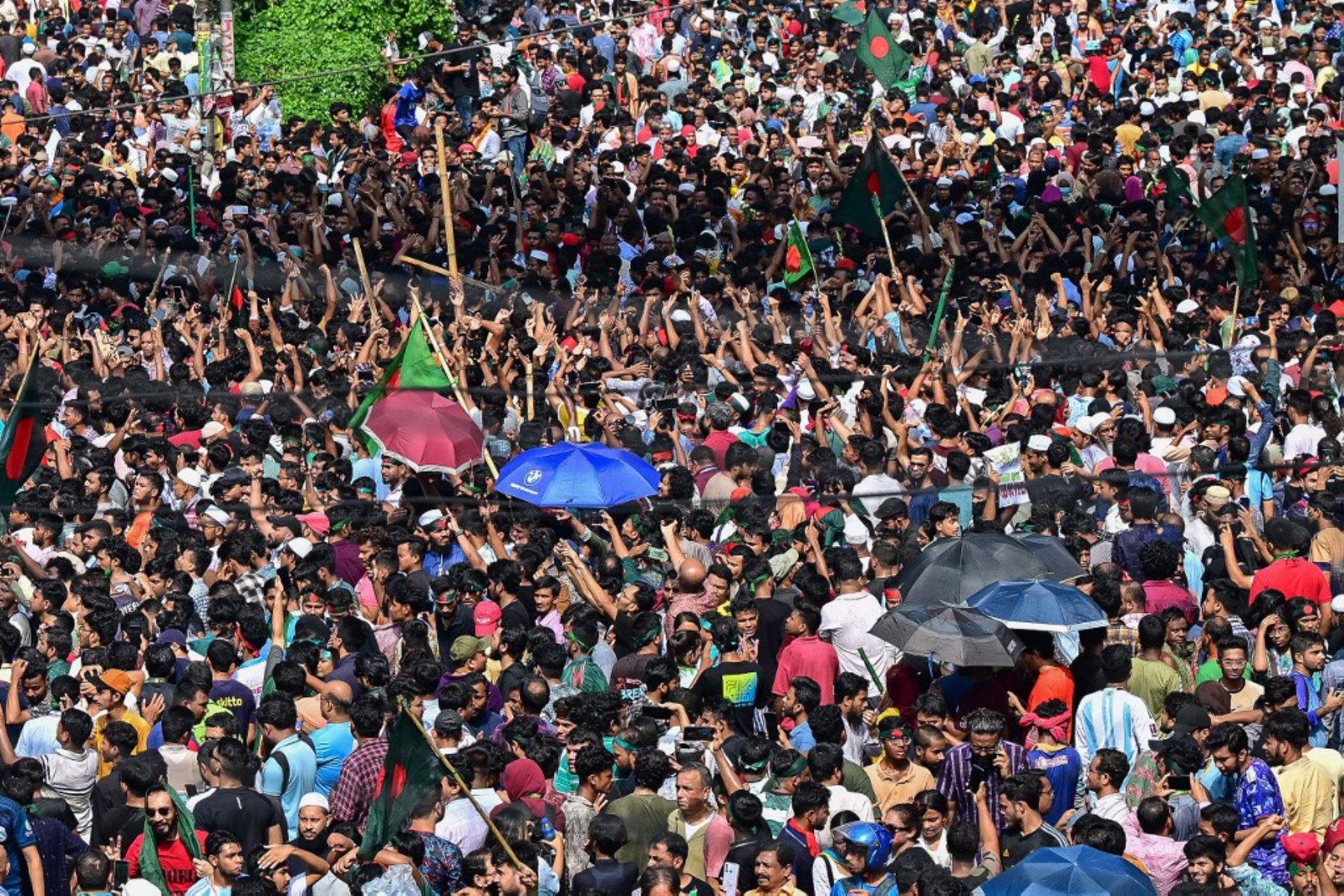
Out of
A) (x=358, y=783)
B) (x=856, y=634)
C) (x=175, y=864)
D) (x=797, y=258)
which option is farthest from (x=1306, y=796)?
(x=797, y=258)

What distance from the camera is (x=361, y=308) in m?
17.8

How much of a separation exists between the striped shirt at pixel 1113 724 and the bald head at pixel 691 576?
214 centimetres

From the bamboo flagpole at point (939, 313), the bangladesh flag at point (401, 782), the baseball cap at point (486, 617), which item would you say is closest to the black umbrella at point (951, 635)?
the baseball cap at point (486, 617)

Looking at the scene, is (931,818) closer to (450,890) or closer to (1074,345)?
(450,890)

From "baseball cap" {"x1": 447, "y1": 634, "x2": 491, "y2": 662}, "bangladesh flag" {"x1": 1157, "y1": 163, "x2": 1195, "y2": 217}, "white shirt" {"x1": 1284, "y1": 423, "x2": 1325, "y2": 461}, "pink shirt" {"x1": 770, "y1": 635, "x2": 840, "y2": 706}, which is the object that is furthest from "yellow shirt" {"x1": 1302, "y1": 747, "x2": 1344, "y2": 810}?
"bangladesh flag" {"x1": 1157, "y1": 163, "x2": 1195, "y2": 217}

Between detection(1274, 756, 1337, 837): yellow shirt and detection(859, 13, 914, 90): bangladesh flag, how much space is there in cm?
1334

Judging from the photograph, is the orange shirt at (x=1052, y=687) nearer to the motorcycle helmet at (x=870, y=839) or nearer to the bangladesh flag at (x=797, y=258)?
the motorcycle helmet at (x=870, y=839)

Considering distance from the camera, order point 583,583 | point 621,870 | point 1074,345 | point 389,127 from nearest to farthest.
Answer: point 621,870 < point 583,583 < point 1074,345 < point 389,127

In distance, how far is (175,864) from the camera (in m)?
9.11

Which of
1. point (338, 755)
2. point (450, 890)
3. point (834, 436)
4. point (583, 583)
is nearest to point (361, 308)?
point (834, 436)

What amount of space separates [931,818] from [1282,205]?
442 inches

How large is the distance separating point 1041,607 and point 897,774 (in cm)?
121

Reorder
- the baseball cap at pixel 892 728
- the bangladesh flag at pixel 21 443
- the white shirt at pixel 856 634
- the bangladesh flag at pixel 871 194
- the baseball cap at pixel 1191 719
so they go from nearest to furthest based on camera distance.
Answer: the baseball cap at pixel 892 728 → the baseball cap at pixel 1191 719 → the white shirt at pixel 856 634 → the bangladesh flag at pixel 21 443 → the bangladesh flag at pixel 871 194

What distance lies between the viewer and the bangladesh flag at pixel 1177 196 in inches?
747
